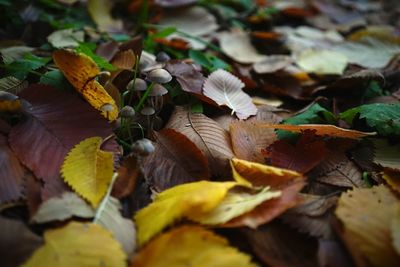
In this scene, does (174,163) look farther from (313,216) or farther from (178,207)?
(313,216)

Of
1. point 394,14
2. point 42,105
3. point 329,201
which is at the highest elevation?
point 42,105

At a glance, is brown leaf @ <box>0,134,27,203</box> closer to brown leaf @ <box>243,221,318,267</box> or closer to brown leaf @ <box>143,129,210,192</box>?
brown leaf @ <box>143,129,210,192</box>

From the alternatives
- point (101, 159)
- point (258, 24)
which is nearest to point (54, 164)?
point (101, 159)

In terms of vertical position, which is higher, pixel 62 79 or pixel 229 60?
pixel 62 79

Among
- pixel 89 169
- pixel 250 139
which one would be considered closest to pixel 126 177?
pixel 89 169

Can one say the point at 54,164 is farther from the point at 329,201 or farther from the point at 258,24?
the point at 258,24

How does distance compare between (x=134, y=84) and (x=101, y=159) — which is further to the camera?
(x=134, y=84)

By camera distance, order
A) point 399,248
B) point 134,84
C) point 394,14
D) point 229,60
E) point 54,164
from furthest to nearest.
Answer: point 394,14, point 229,60, point 134,84, point 54,164, point 399,248

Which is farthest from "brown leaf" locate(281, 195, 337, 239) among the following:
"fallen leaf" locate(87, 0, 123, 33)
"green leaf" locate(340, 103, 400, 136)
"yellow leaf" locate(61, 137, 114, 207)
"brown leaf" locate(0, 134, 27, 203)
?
"fallen leaf" locate(87, 0, 123, 33)
